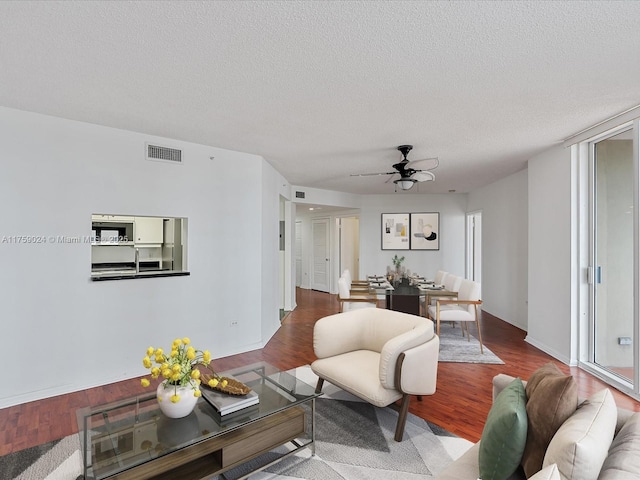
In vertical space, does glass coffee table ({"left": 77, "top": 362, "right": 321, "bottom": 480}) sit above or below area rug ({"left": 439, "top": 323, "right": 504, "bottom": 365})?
above

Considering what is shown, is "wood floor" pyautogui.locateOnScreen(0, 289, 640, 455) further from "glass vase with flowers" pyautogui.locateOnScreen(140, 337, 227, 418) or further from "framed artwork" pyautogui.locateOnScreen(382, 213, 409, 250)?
"framed artwork" pyautogui.locateOnScreen(382, 213, 409, 250)

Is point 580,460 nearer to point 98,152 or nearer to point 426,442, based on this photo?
point 426,442

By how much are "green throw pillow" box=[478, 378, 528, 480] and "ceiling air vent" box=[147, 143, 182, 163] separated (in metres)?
3.74

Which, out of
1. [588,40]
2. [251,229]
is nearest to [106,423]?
[251,229]

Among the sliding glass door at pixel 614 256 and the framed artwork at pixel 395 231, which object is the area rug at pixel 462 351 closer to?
the sliding glass door at pixel 614 256

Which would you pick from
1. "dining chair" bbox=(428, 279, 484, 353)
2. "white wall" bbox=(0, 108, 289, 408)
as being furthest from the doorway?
"white wall" bbox=(0, 108, 289, 408)

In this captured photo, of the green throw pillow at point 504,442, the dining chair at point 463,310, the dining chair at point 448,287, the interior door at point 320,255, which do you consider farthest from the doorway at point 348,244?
the green throw pillow at point 504,442

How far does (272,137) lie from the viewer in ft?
12.1

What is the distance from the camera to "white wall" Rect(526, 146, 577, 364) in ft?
12.6

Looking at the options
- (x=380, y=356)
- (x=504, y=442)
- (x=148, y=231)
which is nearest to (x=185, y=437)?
(x=380, y=356)

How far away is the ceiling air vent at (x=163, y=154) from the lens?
11.9 ft

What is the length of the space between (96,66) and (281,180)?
11.8ft

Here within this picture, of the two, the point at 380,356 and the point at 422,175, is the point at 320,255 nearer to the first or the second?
the point at 422,175

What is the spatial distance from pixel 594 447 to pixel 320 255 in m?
8.24
